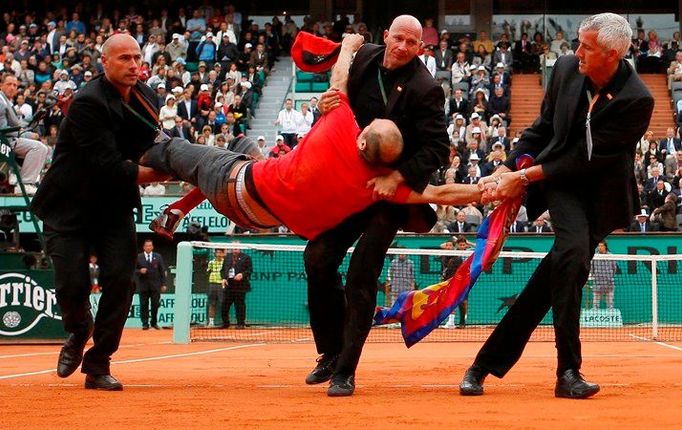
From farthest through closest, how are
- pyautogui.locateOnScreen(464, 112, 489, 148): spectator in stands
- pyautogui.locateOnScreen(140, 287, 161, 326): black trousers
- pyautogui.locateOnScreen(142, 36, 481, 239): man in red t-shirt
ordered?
pyautogui.locateOnScreen(464, 112, 489, 148): spectator in stands, pyautogui.locateOnScreen(140, 287, 161, 326): black trousers, pyautogui.locateOnScreen(142, 36, 481, 239): man in red t-shirt

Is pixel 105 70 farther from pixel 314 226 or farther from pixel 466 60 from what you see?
pixel 466 60

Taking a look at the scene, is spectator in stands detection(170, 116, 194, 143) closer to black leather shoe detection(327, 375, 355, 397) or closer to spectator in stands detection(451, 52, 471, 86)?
spectator in stands detection(451, 52, 471, 86)

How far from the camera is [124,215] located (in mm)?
8930

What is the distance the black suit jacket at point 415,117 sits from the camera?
790 centimetres

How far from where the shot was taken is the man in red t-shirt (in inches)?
305

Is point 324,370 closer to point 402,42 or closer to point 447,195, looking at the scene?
point 447,195

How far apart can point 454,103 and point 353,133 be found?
21.8m

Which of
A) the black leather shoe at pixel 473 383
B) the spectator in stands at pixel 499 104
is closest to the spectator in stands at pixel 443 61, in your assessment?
the spectator in stands at pixel 499 104

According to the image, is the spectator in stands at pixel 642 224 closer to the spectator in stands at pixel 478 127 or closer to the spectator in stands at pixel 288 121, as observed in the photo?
the spectator in stands at pixel 478 127

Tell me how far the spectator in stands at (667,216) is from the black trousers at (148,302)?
10264 millimetres

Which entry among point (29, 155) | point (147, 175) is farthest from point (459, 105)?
point (147, 175)

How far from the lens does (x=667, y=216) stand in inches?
955

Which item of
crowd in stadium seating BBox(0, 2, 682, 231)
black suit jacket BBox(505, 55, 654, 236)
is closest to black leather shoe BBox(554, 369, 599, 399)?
black suit jacket BBox(505, 55, 654, 236)

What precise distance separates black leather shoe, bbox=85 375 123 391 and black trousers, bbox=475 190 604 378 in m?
2.58
